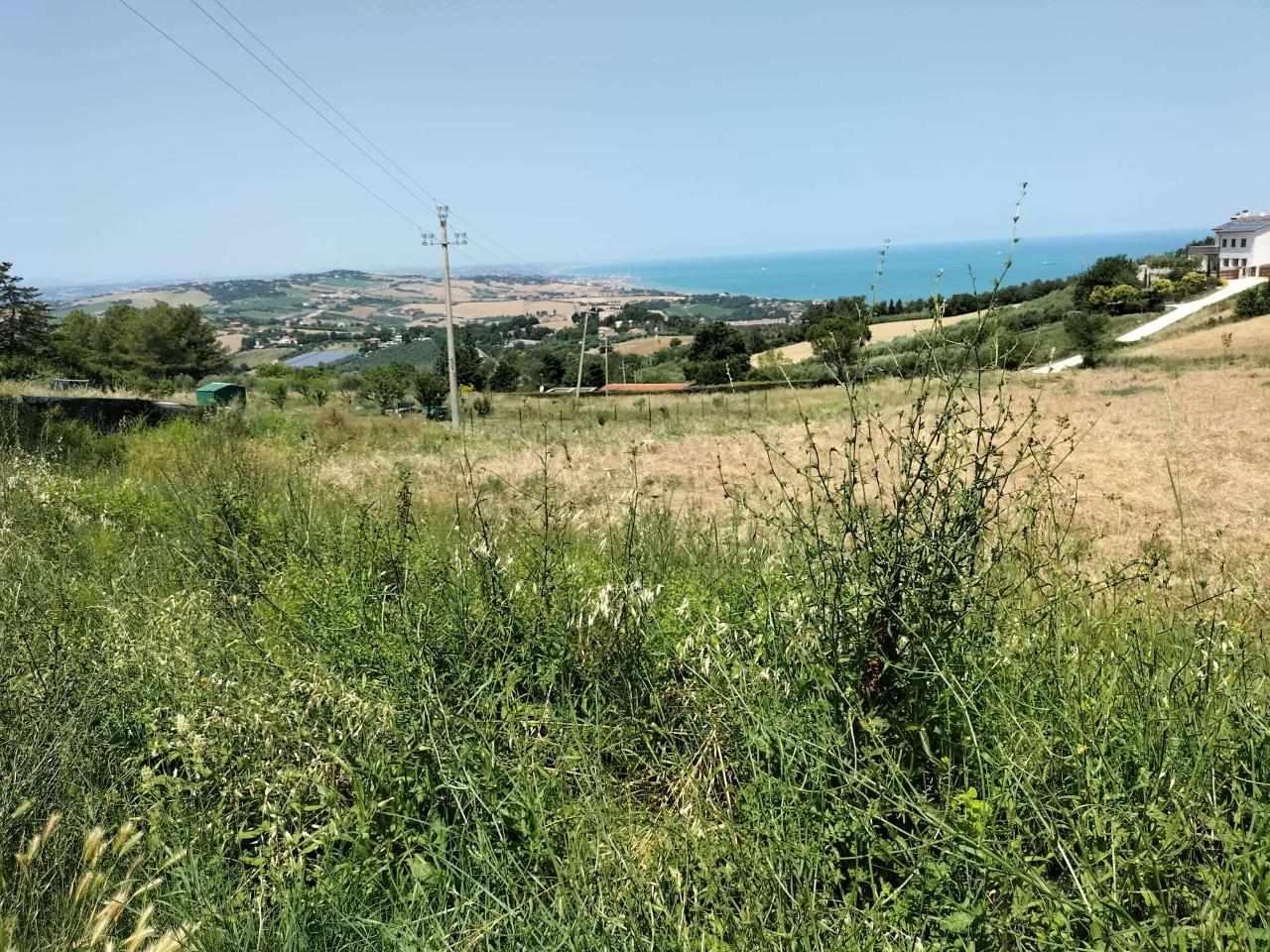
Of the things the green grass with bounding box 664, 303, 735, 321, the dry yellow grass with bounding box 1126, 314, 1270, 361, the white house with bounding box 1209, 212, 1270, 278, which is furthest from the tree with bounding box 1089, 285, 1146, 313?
the green grass with bounding box 664, 303, 735, 321

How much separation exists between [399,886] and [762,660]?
1.50 meters

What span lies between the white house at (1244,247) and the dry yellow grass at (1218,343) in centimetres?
3800

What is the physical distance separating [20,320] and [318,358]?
42328mm

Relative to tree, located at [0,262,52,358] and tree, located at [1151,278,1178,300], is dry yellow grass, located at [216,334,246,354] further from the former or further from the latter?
tree, located at [1151,278,1178,300]

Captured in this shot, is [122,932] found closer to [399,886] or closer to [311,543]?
[399,886]

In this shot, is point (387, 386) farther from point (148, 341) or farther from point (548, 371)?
point (148, 341)

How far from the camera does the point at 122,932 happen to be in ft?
8.07

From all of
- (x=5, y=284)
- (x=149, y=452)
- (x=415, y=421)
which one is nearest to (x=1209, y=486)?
(x=149, y=452)

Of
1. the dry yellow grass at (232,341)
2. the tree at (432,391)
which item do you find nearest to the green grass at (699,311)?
the dry yellow grass at (232,341)

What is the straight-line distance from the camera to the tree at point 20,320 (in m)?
59.3

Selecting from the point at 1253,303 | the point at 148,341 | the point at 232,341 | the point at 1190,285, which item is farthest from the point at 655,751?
the point at 232,341

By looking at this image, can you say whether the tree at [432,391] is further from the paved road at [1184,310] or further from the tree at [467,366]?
the paved road at [1184,310]

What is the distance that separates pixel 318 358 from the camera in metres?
105

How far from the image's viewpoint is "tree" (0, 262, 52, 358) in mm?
59312
